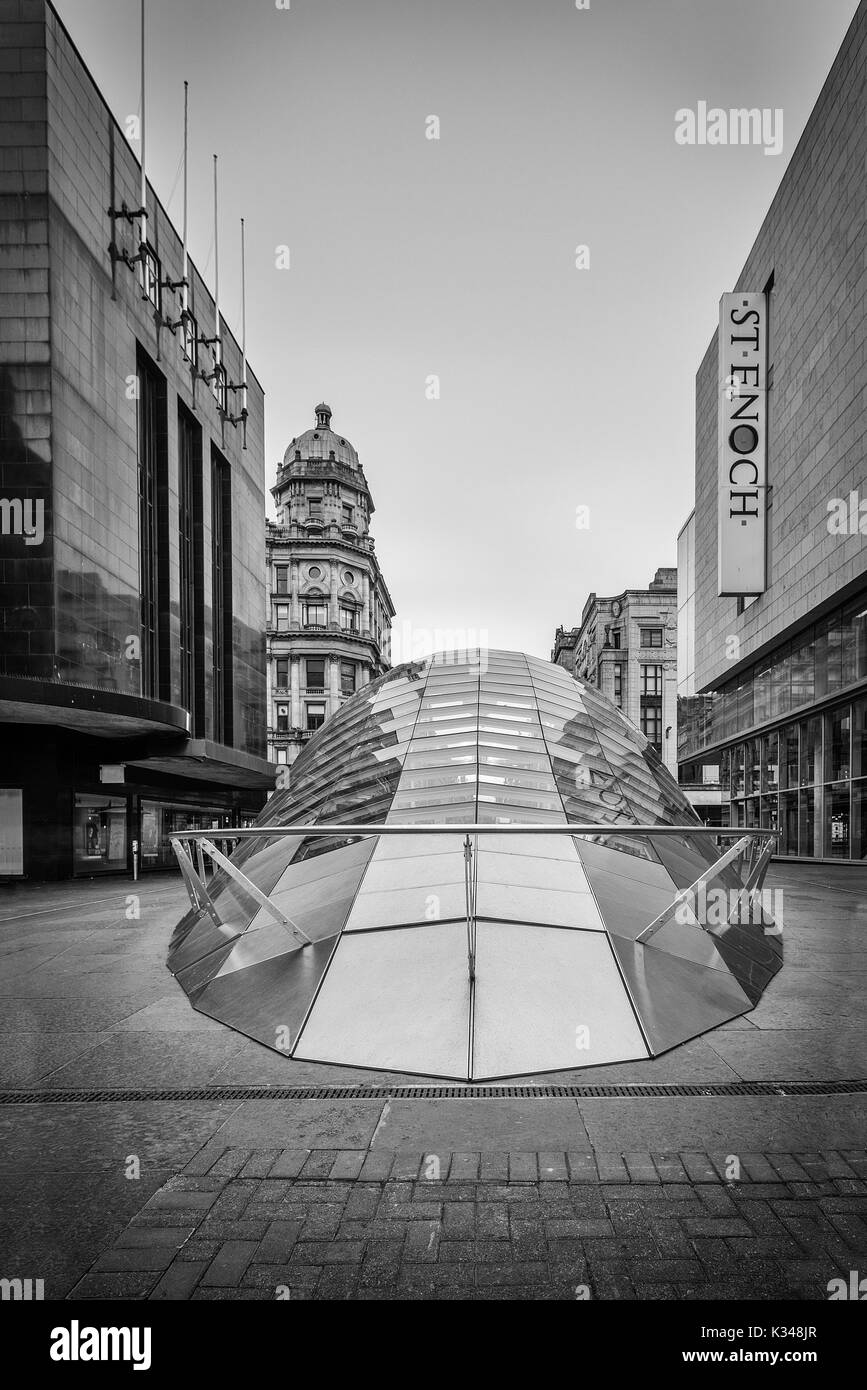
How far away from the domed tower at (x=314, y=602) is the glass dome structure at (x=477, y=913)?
220ft

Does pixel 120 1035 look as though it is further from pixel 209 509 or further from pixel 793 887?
pixel 209 509

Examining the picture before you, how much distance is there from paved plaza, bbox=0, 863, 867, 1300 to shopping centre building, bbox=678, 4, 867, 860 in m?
26.8

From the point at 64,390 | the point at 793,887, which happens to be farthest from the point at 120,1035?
the point at 64,390

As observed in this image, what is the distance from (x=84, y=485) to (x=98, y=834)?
12.8m

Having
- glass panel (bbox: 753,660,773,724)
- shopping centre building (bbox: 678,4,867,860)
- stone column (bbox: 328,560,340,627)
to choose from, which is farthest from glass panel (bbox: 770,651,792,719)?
stone column (bbox: 328,560,340,627)

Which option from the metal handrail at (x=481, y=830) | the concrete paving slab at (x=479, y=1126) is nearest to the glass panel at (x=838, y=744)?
the metal handrail at (x=481, y=830)

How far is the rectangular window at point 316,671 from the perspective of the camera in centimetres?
8181

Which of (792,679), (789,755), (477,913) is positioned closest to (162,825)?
(789,755)

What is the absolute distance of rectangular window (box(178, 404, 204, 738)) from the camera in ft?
139

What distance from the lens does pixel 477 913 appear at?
7.44 m

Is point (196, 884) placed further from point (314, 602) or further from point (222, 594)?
point (314, 602)

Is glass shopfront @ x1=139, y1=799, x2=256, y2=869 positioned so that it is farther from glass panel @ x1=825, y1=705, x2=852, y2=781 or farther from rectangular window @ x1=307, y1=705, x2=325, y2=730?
rectangular window @ x1=307, y1=705, x2=325, y2=730

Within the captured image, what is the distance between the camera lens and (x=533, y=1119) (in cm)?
446
